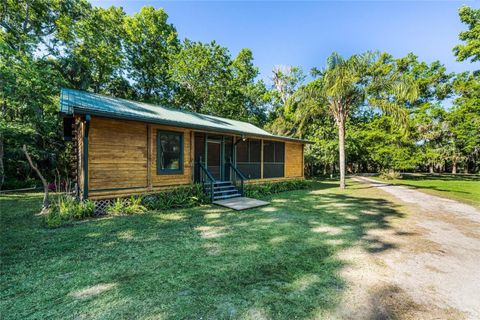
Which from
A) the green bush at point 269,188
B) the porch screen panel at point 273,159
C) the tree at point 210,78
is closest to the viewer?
the green bush at point 269,188

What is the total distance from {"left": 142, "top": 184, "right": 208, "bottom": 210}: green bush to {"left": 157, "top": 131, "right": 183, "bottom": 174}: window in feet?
2.82

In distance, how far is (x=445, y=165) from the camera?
3941 cm

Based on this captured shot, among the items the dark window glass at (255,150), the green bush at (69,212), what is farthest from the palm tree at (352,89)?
the green bush at (69,212)

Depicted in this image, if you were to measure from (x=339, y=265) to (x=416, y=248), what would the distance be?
76.3 inches

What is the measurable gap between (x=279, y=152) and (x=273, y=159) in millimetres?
698

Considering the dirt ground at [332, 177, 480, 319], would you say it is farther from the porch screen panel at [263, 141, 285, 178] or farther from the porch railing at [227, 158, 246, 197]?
the porch screen panel at [263, 141, 285, 178]

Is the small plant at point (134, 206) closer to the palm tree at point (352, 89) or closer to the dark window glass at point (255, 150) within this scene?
the dark window glass at point (255, 150)

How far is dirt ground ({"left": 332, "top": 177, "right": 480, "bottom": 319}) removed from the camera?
7.55 feet

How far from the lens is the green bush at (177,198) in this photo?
7024 millimetres

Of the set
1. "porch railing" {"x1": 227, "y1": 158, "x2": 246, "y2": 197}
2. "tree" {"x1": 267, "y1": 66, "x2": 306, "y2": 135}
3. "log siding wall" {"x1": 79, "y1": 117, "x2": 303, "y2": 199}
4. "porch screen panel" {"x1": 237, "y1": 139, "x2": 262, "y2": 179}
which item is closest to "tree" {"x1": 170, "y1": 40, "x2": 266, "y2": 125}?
"tree" {"x1": 267, "y1": 66, "x2": 306, "y2": 135}

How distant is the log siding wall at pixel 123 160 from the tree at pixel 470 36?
80.9 feet

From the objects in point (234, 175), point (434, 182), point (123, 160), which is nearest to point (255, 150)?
point (234, 175)

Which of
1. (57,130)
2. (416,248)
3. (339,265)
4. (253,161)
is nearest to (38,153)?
(57,130)

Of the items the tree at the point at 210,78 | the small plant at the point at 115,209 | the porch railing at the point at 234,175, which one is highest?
the tree at the point at 210,78
